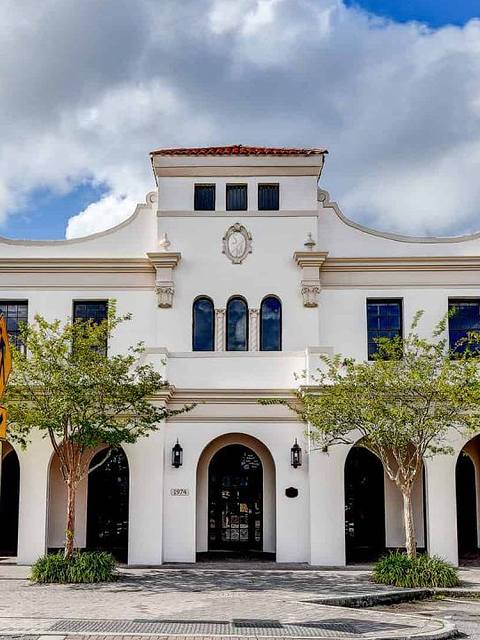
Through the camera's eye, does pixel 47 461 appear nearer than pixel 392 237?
Yes

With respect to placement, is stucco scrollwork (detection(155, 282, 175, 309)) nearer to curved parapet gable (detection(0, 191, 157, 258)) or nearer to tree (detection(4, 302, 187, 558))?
curved parapet gable (detection(0, 191, 157, 258))

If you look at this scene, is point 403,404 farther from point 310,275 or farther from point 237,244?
point 237,244

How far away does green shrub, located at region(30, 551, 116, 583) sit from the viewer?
59.3ft

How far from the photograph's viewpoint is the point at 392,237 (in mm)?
25047

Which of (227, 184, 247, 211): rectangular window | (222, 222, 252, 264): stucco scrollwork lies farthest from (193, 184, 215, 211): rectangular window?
(222, 222, 252, 264): stucco scrollwork

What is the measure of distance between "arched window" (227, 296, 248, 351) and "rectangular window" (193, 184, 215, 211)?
113 inches

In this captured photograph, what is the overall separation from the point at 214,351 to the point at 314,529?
18.4 ft

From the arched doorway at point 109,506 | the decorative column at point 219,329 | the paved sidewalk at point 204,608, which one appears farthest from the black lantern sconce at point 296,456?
the arched doorway at point 109,506

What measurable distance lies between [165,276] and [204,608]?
11518mm

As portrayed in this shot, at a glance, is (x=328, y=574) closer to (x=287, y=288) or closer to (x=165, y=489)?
(x=165, y=489)

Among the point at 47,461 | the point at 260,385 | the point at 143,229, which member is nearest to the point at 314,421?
the point at 260,385

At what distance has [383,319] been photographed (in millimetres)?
24703

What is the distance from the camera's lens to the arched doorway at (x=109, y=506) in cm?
2348

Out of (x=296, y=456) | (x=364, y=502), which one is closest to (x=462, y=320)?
(x=364, y=502)
